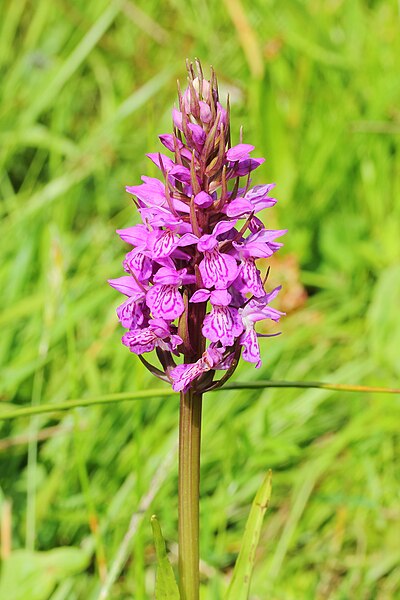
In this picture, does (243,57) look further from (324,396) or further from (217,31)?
(324,396)

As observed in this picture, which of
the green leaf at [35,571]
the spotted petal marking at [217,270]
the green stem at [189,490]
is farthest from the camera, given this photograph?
the green leaf at [35,571]

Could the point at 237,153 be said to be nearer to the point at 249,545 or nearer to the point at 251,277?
the point at 251,277

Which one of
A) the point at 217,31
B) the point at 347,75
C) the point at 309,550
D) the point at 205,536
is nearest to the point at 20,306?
the point at 205,536

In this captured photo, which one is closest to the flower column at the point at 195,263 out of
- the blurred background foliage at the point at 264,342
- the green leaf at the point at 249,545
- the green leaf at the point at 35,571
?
the green leaf at the point at 249,545

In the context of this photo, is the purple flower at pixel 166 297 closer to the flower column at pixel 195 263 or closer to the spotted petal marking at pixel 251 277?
the flower column at pixel 195 263

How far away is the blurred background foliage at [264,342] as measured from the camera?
2.36 m

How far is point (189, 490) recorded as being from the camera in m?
1.41

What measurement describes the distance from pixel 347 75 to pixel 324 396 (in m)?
1.65

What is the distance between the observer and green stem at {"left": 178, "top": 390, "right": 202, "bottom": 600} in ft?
4.53

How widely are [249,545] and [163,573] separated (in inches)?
7.7

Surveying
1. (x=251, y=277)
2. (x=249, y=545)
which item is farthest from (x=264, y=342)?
(x=251, y=277)

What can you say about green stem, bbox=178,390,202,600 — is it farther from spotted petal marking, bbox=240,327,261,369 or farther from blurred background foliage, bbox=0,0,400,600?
blurred background foliage, bbox=0,0,400,600

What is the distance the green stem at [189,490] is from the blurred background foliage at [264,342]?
0.41m

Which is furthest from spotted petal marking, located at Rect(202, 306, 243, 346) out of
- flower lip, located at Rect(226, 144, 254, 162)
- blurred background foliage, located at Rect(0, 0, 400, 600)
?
blurred background foliage, located at Rect(0, 0, 400, 600)
